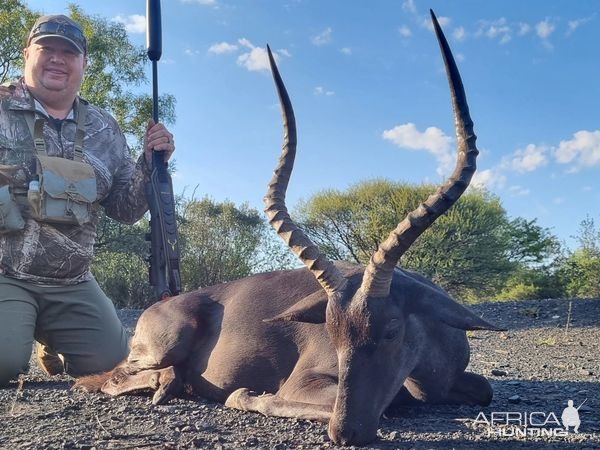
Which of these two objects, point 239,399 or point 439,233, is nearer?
point 239,399

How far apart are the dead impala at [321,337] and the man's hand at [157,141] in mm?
1650

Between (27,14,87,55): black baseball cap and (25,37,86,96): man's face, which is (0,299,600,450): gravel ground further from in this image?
(27,14,87,55): black baseball cap

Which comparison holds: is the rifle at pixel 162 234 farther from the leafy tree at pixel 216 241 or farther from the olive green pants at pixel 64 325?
the leafy tree at pixel 216 241

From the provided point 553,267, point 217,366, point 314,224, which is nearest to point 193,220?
point 314,224

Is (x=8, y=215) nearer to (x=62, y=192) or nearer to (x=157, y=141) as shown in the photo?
(x=62, y=192)

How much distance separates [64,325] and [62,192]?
1.24 metres

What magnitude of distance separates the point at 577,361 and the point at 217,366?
3.98 metres

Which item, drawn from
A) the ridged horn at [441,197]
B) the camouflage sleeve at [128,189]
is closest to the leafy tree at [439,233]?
the camouflage sleeve at [128,189]

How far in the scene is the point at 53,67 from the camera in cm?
617

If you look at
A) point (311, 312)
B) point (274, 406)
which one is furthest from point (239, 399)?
point (311, 312)

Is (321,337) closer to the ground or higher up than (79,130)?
closer to the ground

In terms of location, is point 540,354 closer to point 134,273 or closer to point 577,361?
point 577,361

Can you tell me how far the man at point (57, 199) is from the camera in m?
5.73

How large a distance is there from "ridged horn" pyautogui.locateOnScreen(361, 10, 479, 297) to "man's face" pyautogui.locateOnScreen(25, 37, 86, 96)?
3.74m
